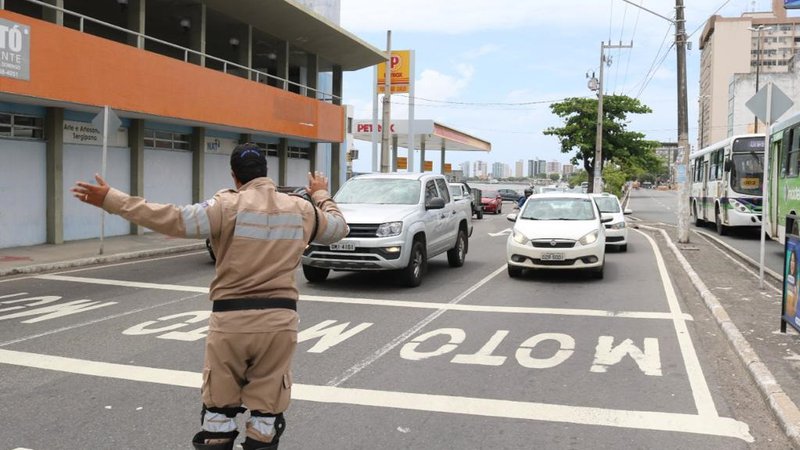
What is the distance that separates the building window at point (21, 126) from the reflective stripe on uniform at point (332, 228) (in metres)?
14.5

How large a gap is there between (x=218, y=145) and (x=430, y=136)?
2422 cm

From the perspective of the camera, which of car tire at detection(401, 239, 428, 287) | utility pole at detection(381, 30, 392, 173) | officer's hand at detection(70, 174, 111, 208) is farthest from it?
utility pole at detection(381, 30, 392, 173)

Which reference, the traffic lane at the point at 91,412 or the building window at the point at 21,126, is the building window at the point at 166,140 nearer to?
the building window at the point at 21,126

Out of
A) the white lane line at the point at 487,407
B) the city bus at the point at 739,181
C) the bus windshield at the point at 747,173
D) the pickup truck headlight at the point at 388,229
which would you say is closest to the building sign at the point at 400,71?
the city bus at the point at 739,181

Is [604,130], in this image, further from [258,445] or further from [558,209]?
[258,445]

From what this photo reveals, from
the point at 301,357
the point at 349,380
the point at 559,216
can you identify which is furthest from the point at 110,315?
the point at 559,216

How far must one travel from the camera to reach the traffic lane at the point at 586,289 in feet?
33.0

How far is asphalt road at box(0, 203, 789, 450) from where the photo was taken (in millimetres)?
4781

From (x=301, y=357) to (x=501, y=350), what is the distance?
204cm

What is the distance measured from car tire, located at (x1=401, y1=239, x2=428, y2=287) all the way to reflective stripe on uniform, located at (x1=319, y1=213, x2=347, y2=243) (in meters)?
7.27

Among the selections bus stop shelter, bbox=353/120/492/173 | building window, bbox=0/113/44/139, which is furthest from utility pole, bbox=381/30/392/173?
building window, bbox=0/113/44/139

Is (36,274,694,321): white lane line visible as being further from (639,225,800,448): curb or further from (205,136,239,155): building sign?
(205,136,239,155): building sign

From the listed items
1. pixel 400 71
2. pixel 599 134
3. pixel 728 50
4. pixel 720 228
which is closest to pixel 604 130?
pixel 599 134

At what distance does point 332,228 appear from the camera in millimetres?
3771
